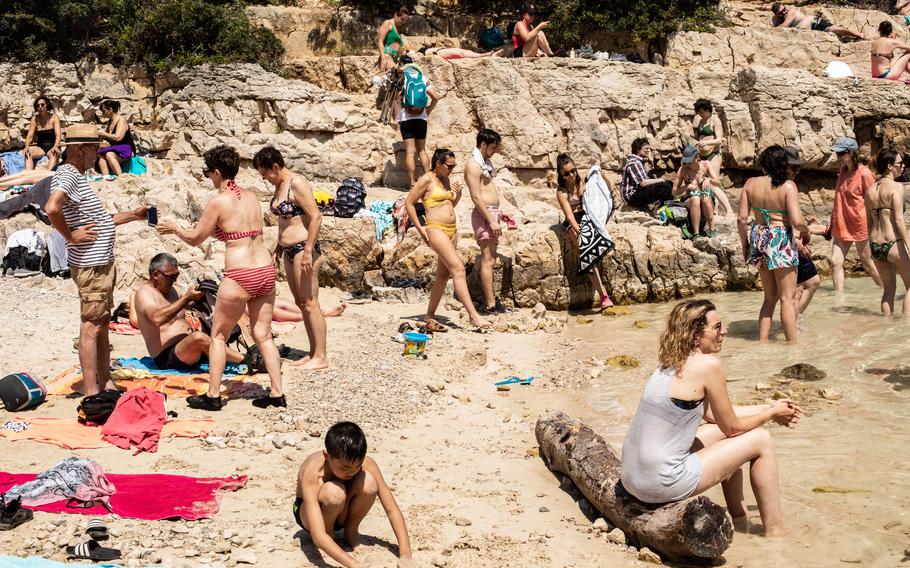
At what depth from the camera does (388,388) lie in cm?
739

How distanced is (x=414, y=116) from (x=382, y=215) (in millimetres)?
1871

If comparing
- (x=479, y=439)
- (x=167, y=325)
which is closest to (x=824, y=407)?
(x=479, y=439)

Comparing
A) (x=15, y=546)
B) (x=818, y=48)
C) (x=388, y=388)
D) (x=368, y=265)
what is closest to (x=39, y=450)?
(x=15, y=546)

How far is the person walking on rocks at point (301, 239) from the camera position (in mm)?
7398

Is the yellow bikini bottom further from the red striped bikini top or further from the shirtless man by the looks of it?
the red striped bikini top

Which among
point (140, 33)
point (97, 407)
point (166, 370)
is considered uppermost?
point (140, 33)

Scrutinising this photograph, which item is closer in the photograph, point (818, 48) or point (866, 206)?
point (866, 206)

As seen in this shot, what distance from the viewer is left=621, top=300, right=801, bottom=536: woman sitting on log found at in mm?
4789

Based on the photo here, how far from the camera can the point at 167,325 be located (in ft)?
25.5

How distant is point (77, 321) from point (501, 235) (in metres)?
4.96

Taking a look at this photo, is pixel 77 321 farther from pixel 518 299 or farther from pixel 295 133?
pixel 295 133

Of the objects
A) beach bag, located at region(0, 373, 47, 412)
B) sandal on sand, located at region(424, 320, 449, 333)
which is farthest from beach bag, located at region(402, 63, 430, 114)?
beach bag, located at region(0, 373, 47, 412)

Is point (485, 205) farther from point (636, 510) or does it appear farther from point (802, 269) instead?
point (636, 510)

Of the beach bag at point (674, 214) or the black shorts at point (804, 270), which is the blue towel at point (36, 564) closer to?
the black shorts at point (804, 270)
